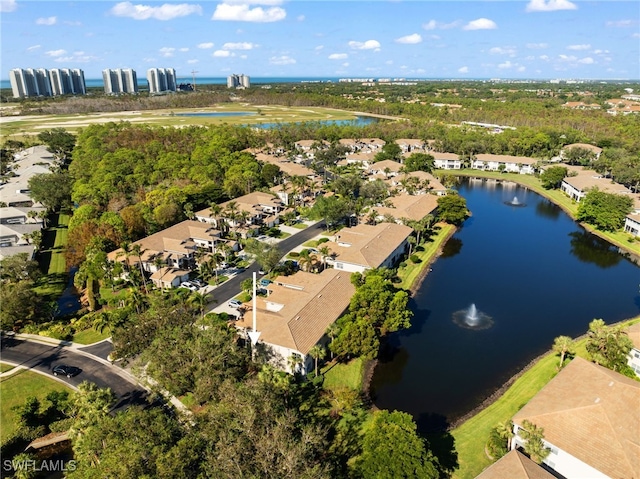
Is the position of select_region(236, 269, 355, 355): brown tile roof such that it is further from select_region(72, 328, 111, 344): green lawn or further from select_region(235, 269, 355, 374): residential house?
select_region(72, 328, 111, 344): green lawn

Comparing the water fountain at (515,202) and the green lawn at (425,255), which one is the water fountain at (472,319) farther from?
the water fountain at (515,202)

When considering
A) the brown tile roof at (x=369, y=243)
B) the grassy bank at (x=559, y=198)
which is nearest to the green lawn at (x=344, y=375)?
the brown tile roof at (x=369, y=243)

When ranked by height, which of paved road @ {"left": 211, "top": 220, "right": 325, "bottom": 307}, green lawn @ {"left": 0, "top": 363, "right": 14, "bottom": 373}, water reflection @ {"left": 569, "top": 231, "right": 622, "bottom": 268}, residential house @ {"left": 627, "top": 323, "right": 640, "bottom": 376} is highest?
residential house @ {"left": 627, "top": 323, "right": 640, "bottom": 376}

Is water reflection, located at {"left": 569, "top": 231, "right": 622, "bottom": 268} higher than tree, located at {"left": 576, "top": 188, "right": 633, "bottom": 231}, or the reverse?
tree, located at {"left": 576, "top": 188, "right": 633, "bottom": 231}

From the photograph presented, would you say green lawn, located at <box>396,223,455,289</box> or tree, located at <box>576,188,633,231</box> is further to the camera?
tree, located at <box>576,188,633,231</box>

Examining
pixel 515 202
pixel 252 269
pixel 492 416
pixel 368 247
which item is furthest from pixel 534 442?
pixel 515 202

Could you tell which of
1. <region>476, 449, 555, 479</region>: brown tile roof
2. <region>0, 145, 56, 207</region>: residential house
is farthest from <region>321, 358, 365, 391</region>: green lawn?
<region>0, 145, 56, 207</region>: residential house
